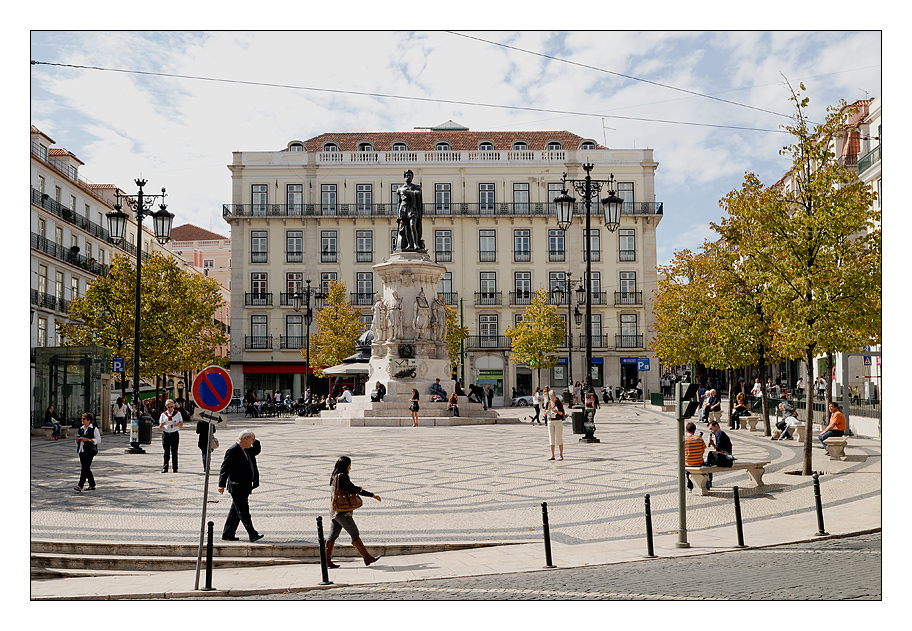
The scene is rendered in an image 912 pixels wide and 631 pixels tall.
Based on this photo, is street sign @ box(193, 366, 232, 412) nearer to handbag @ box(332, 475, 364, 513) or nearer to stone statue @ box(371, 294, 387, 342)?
handbag @ box(332, 475, 364, 513)

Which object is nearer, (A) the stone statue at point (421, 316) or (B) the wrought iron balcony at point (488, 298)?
(A) the stone statue at point (421, 316)

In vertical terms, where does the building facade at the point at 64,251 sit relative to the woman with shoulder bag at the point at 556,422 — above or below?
above

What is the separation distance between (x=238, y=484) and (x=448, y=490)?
4.36 meters

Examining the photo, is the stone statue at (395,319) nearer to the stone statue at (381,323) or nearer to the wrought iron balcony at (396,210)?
the stone statue at (381,323)

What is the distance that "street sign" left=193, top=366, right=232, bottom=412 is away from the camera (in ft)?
31.1

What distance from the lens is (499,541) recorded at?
10398mm

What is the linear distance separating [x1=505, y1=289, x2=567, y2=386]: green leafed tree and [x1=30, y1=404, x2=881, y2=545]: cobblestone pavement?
3119 centimetres

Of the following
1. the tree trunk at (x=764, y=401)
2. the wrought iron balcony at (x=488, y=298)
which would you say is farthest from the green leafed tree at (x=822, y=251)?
the wrought iron balcony at (x=488, y=298)

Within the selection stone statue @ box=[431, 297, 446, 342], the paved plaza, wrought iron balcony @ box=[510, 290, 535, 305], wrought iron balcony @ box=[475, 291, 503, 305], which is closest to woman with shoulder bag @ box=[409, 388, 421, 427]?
stone statue @ box=[431, 297, 446, 342]

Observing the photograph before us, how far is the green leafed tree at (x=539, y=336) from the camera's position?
54312mm

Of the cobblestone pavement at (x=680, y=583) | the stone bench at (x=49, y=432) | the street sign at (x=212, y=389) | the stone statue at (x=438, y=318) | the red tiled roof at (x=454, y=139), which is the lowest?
the stone bench at (x=49, y=432)

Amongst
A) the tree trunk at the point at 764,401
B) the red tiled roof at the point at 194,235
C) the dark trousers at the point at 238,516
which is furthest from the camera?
the red tiled roof at the point at 194,235

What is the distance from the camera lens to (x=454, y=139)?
66562 mm

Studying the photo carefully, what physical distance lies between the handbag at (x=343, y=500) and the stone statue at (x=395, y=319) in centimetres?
2164
